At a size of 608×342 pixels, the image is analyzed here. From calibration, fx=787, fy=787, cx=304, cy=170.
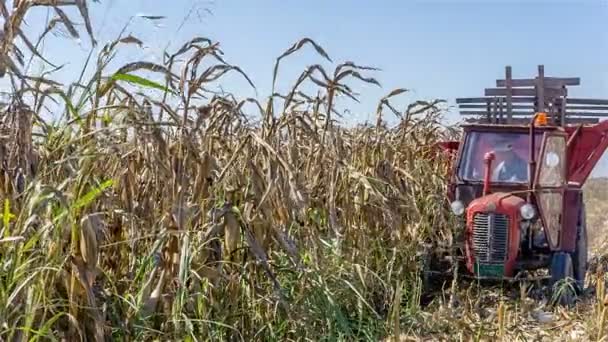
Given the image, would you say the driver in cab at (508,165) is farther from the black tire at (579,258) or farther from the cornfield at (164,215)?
the cornfield at (164,215)

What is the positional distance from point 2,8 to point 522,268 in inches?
186

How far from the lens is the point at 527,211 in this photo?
570cm

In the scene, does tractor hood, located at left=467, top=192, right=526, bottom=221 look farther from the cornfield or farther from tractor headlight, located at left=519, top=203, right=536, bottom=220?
the cornfield

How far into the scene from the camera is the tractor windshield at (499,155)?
614 centimetres

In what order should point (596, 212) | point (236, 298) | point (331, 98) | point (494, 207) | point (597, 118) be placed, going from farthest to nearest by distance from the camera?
point (596, 212) → point (597, 118) → point (494, 207) → point (331, 98) → point (236, 298)

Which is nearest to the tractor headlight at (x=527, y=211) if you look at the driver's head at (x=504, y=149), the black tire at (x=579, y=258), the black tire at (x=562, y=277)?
the black tire at (x=562, y=277)

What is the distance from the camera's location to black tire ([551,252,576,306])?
217 inches

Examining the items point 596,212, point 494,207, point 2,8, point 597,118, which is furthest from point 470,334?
point 596,212

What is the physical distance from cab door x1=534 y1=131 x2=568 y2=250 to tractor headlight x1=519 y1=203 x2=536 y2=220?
0.18 m

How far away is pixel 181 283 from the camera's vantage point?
2.59 meters

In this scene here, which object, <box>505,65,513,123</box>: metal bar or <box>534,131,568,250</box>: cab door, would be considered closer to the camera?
<box>534,131,568,250</box>: cab door

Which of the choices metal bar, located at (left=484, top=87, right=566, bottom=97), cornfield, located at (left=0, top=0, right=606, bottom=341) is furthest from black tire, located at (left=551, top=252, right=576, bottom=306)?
metal bar, located at (left=484, top=87, right=566, bottom=97)

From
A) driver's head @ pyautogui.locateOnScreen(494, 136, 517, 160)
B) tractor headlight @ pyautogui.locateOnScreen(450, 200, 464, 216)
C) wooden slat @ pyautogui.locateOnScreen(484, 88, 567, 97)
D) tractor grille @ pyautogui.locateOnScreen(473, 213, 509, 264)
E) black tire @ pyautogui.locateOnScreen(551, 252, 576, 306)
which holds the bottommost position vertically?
black tire @ pyautogui.locateOnScreen(551, 252, 576, 306)

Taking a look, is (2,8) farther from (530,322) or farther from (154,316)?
(530,322)
